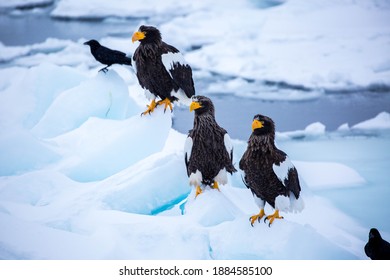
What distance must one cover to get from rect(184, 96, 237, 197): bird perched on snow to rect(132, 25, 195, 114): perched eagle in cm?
23

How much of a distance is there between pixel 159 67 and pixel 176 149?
1.42ft

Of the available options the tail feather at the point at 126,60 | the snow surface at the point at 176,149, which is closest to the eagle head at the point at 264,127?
the snow surface at the point at 176,149

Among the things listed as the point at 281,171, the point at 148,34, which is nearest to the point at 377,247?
the point at 281,171

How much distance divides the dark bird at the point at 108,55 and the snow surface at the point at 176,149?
0.11 metres

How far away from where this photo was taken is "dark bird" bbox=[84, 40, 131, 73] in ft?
9.10

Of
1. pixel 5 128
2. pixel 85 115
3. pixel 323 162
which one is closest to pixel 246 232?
pixel 323 162

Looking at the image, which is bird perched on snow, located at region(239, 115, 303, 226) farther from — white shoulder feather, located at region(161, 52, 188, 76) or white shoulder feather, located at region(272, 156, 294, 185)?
white shoulder feather, located at region(161, 52, 188, 76)

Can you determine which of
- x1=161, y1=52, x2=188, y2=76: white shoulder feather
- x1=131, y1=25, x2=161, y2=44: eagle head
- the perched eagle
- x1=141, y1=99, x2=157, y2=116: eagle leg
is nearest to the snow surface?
x1=141, y1=99, x2=157, y2=116: eagle leg

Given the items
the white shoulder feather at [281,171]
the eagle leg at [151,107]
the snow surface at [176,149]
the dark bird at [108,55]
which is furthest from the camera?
the dark bird at [108,55]

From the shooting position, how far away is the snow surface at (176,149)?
2.22m

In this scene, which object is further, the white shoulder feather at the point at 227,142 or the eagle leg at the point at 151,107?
the eagle leg at the point at 151,107

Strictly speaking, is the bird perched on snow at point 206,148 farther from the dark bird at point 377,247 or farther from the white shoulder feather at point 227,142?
the dark bird at point 377,247

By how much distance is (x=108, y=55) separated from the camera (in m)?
2.78

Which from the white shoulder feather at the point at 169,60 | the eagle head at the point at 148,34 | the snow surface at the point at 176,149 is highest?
the eagle head at the point at 148,34
